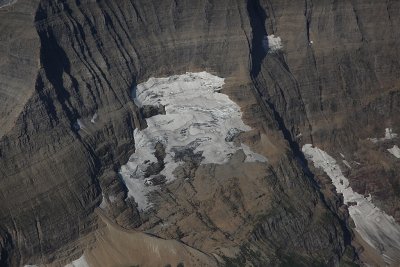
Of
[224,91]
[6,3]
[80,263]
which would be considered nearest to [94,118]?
[6,3]

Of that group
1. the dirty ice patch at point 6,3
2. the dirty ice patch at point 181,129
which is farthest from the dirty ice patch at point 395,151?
the dirty ice patch at point 6,3

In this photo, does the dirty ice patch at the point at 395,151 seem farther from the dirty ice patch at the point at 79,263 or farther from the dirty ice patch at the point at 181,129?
the dirty ice patch at the point at 79,263

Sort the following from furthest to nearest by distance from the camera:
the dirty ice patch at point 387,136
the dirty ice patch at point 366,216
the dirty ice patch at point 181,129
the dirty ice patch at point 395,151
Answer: the dirty ice patch at point 387,136 → the dirty ice patch at point 395,151 → the dirty ice patch at point 366,216 → the dirty ice patch at point 181,129

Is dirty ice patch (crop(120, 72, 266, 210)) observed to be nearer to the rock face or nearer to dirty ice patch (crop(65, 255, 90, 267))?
the rock face

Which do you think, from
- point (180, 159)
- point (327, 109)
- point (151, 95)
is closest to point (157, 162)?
point (180, 159)

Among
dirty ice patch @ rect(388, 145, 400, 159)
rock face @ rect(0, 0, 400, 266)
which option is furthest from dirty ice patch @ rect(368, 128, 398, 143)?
dirty ice patch @ rect(388, 145, 400, 159)

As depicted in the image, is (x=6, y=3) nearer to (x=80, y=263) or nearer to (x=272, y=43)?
(x=80, y=263)
